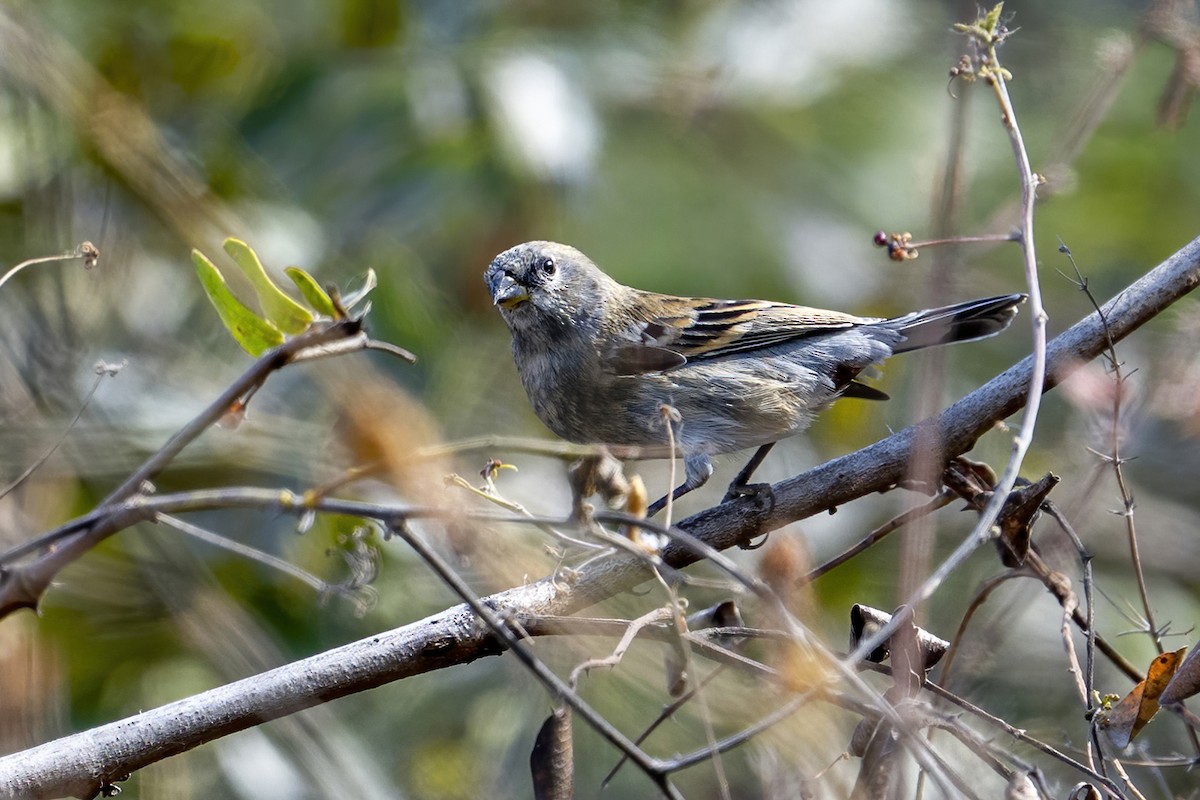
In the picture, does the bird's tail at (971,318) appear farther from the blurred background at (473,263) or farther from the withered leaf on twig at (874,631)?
the withered leaf on twig at (874,631)

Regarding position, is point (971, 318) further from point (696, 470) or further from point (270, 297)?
point (270, 297)

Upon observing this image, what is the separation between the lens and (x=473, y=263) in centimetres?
546

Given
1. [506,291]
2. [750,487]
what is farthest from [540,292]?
[750,487]

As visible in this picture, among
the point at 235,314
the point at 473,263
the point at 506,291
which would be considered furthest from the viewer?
the point at 473,263

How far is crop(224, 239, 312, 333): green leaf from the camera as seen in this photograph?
182 centimetres

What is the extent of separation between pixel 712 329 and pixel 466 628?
204 cm

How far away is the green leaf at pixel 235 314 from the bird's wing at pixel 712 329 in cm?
208

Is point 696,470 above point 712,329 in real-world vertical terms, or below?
below

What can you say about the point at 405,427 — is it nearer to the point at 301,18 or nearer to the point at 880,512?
the point at 880,512

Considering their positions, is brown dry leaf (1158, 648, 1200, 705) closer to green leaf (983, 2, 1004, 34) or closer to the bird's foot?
the bird's foot

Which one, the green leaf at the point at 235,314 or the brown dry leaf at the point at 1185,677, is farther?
the brown dry leaf at the point at 1185,677

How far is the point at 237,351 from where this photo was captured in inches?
198

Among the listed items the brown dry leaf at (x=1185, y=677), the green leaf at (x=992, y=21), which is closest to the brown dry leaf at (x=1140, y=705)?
the brown dry leaf at (x=1185, y=677)

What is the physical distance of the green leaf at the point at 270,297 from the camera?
182 centimetres
